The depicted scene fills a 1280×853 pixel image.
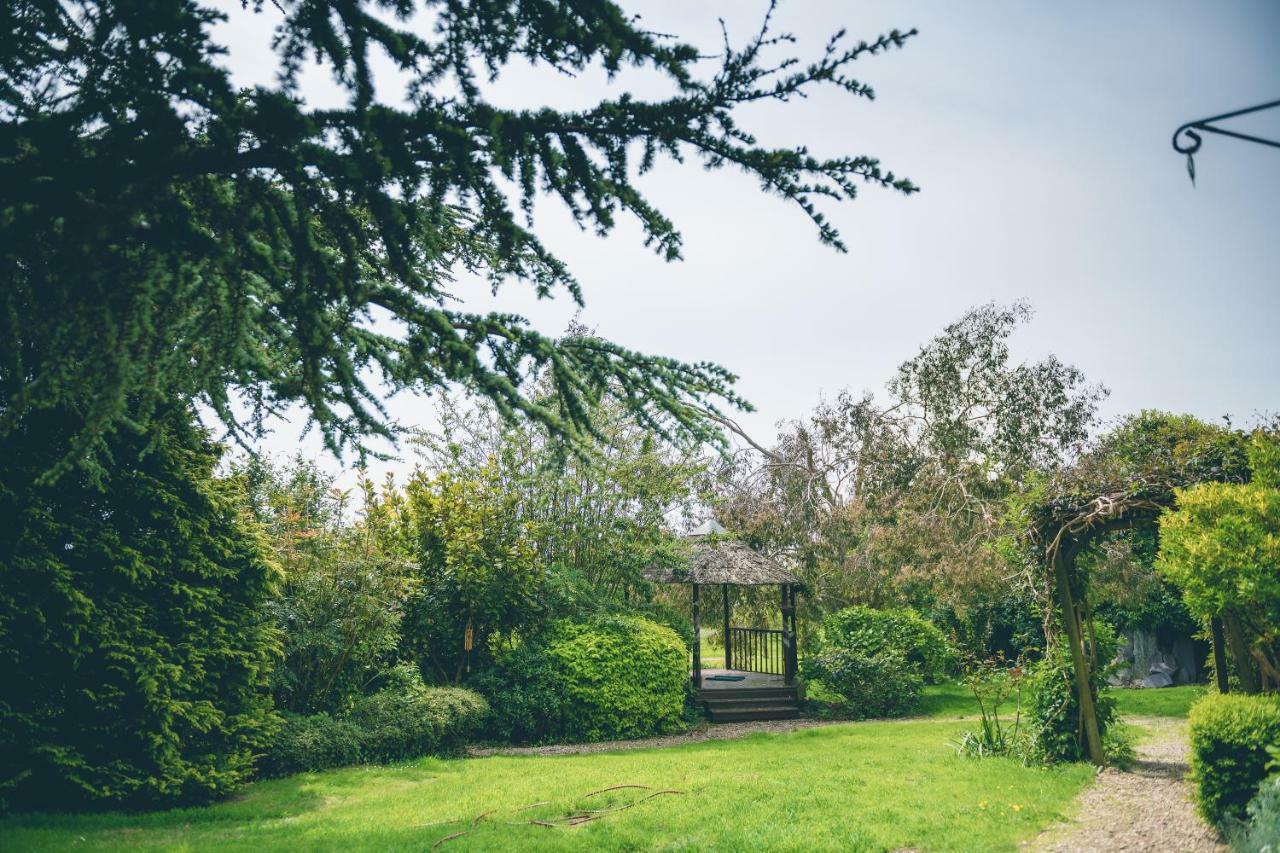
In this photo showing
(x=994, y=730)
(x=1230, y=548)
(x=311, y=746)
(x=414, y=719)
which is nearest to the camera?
(x=1230, y=548)

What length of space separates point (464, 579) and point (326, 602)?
2.37 metres

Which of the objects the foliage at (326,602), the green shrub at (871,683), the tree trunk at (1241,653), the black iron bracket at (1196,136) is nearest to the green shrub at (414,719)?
the foliage at (326,602)

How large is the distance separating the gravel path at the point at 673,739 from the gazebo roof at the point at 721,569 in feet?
8.49

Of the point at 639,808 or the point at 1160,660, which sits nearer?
the point at 639,808

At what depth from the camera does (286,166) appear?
10.7 ft

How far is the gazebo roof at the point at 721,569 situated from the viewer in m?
15.1

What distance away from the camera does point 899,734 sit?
12.1 meters

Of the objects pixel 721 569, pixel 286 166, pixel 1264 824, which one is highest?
pixel 286 166

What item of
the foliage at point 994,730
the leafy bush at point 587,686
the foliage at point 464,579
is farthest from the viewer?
the foliage at point 464,579

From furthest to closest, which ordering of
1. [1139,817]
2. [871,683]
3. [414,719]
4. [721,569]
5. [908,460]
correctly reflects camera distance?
1. [908,460]
2. [721,569]
3. [871,683]
4. [414,719]
5. [1139,817]

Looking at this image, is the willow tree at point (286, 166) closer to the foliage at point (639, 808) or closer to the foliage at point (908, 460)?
the foliage at point (639, 808)

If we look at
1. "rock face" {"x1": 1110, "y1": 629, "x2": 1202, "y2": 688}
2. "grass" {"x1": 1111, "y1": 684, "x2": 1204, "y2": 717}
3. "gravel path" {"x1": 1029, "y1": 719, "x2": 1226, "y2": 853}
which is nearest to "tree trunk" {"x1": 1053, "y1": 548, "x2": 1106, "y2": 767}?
"gravel path" {"x1": 1029, "y1": 719, "x2": 1226, "y2": 853}

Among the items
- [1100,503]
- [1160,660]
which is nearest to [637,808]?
[1100,503]

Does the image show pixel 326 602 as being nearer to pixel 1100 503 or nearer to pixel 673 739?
pixel 673 739
